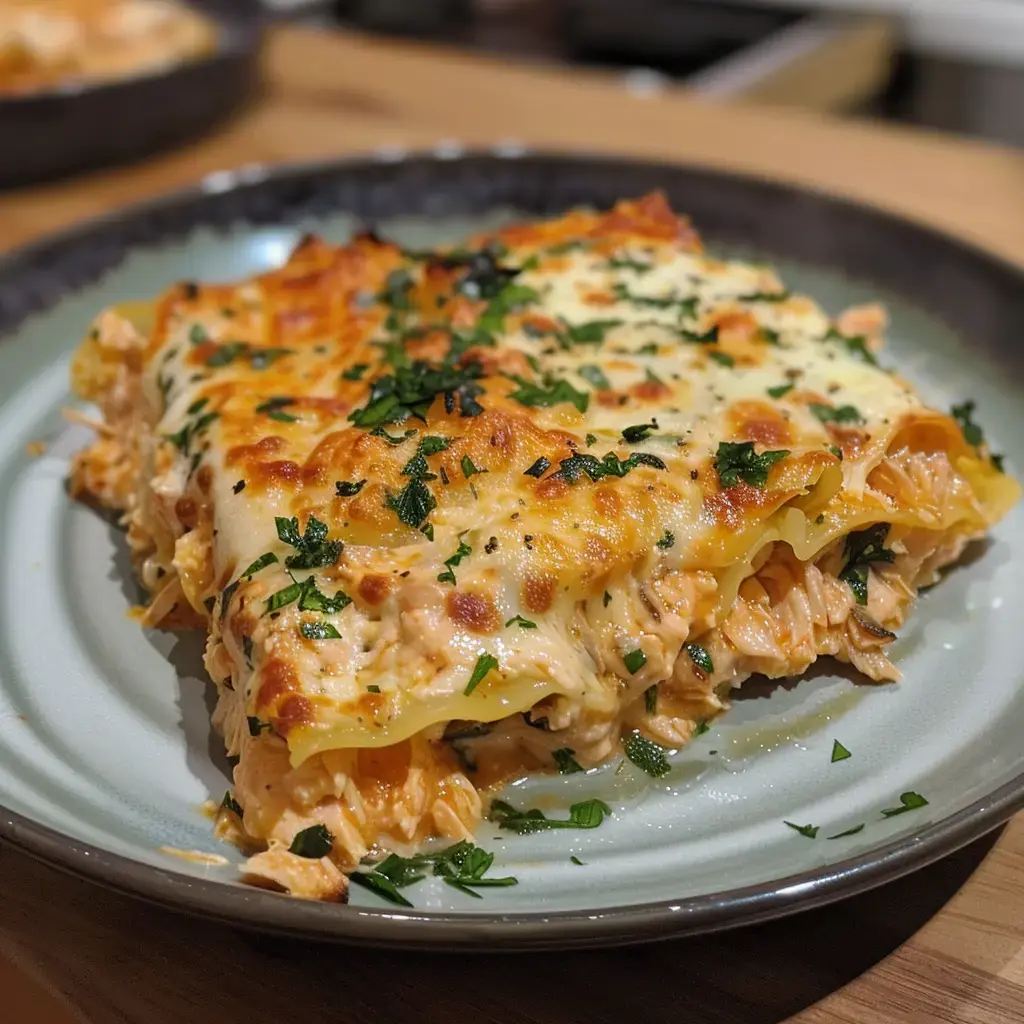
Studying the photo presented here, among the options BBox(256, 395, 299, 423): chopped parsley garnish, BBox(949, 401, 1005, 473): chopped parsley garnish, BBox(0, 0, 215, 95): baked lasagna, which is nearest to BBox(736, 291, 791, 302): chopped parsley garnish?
BBox(949, 401, 1005, 473): chopped parsley garnish

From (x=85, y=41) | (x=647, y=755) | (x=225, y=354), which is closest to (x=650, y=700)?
(x=647, y=755)

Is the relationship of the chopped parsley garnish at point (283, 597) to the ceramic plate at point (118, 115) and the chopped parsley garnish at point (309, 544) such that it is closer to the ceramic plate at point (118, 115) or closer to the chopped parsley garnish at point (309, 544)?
the chopped parsley garnish at point (309, 544)

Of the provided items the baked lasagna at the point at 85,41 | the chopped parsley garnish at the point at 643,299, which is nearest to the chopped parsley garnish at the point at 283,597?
the chopped parsley garnish at the point at 643,299

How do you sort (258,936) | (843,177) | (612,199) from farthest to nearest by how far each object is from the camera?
(843,177) → (612,199) → (258,936)

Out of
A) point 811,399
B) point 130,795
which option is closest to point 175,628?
point 130,795

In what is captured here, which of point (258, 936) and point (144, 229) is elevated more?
point (144, 229)

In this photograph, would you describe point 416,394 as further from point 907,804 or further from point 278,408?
point 907,804

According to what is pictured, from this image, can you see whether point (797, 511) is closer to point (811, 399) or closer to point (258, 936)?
point (811, 399)
